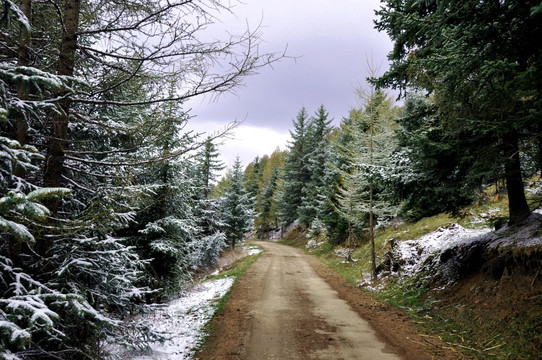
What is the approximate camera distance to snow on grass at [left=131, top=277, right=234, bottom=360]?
584cm

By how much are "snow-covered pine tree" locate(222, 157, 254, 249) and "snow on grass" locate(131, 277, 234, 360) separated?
Answer: 1357cm

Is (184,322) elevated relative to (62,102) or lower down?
lower down

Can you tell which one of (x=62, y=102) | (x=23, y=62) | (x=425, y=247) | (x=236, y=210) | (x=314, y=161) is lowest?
(x=425, y=247)

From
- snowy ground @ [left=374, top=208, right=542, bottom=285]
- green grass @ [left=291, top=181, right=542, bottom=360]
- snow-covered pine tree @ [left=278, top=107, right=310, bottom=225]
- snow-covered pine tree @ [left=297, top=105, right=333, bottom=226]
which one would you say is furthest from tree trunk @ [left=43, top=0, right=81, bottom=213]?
snow-covered pine tree @ [left=278, top=107, right=310, bottom=225]

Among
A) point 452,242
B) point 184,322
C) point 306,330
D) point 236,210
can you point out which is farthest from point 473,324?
point 236,210

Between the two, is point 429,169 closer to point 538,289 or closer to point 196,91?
point 538,289

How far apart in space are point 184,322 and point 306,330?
3.55 m

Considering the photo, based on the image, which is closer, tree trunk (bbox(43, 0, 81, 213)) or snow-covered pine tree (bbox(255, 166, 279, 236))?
tree trunk (bbox(43, 0, 81, 213))

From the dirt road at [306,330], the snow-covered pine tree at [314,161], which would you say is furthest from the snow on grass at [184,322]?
the snow-covered pine tree at [314,161]

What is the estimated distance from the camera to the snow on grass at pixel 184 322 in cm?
584

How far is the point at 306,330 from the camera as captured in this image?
6.94 metres

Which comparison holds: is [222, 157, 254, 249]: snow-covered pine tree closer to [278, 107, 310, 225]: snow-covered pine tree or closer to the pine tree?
[278, 107, 310, 225]: snow-covered pine tree

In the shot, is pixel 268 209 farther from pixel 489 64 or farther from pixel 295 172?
pixel 489 64

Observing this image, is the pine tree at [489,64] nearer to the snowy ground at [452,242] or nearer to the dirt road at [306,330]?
the snowy ground at [452,242]
